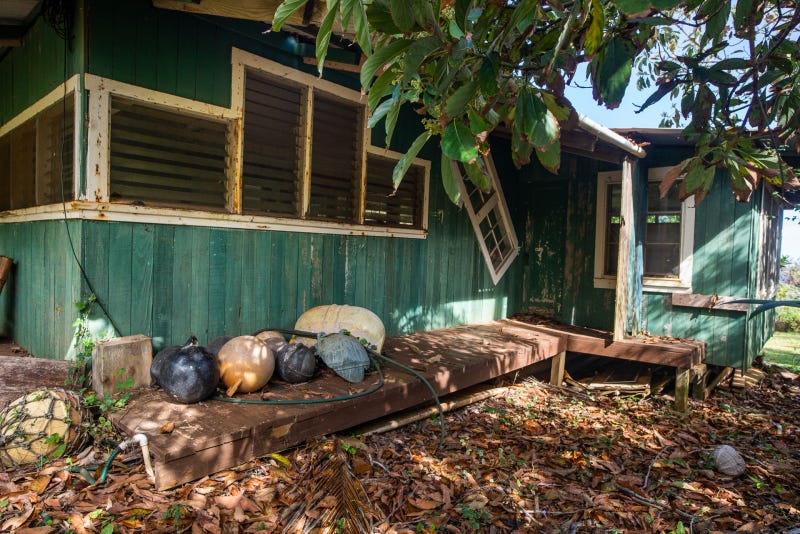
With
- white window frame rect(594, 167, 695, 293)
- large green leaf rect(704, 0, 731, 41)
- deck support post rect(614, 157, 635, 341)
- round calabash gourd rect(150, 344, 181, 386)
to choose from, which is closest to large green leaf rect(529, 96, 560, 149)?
large green leaf rect(704, 0, 731, 41)

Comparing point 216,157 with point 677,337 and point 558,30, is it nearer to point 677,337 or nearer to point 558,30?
point 558,30

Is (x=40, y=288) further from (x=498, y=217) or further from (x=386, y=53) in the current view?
(x=498, y=217)

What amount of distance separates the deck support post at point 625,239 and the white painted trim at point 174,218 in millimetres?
2645

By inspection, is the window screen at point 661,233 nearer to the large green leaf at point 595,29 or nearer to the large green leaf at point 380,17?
the large green leaf at point 595,29

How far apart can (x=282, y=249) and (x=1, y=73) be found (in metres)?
3.48

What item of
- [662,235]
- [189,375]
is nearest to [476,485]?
[189,375]

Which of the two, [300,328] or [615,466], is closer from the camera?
[615,466]

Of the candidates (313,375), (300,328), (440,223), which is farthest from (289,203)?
(440,223)

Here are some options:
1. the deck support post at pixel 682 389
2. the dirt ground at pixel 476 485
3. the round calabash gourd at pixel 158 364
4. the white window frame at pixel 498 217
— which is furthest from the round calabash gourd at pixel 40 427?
the deck support post at pixel 682 389

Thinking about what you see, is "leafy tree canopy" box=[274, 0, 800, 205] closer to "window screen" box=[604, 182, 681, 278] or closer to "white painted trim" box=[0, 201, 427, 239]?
"white painted trim" box=[0, 201, 427, 239]

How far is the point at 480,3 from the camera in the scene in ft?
4.49

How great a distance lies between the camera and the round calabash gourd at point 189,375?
2568 millimetres

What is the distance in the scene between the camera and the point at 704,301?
16.8ft

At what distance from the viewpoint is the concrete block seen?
8.55ft
